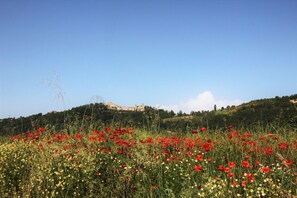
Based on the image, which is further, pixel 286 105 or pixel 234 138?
pixel 286 105

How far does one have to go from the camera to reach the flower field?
17.7 feet

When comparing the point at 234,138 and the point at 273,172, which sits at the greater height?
the point at 234,138

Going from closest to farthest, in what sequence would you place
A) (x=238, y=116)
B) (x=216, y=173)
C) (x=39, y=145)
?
(x=216, y=173) → (x=39, y=145) → (x=238, y=116)

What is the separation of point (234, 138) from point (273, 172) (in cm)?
236

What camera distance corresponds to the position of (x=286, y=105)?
20.8 m

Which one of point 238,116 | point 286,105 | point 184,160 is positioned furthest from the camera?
point 286,105

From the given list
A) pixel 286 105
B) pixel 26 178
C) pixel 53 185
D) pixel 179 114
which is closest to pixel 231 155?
pixel 53 185

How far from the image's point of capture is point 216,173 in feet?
20.6

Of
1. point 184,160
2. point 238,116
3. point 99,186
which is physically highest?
point 238,116

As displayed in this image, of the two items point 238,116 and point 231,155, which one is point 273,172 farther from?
point 238,116

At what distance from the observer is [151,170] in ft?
21.3

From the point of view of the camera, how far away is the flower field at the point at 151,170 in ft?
17.7

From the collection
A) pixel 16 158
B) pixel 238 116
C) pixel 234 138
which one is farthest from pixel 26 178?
pixel 238 116

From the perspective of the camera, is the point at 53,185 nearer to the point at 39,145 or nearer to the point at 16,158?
the point at 16,158
